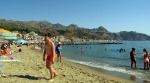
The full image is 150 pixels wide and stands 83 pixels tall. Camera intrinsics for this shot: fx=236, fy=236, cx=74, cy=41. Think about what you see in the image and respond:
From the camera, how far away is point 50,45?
880 centimetres

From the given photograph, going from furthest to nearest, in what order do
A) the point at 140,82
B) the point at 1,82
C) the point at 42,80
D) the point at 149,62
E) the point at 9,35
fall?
1. the point at 9,35
2. the point at 149,62
3. the point at 140,82
4. the point at 42,80
5. the point at 1,82

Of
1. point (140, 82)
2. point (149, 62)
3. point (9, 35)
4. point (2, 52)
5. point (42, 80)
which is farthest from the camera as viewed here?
point (9, 35)

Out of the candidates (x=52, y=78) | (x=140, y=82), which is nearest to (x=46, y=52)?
(x=52, y=78)

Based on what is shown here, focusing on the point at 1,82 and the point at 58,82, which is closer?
the point at 1,82

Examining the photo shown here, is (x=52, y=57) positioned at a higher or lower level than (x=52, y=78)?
higher

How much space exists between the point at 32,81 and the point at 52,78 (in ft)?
2.64

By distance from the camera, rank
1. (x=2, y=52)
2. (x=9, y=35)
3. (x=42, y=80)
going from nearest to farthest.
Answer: (x=42, y=80) → (x=2, y=52) → (x=9, y=35)

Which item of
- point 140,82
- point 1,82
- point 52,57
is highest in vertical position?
point 52,57

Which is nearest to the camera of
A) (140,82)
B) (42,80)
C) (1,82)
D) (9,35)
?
(1,82)

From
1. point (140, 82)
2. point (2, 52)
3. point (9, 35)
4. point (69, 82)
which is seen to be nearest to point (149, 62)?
point (140, 82)

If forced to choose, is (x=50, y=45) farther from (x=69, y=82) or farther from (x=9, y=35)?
(x=9, y=35)

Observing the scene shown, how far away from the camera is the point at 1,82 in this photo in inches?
331

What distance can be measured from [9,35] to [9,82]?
19866 mm

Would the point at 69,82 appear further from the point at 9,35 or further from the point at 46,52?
the point at 9,35
